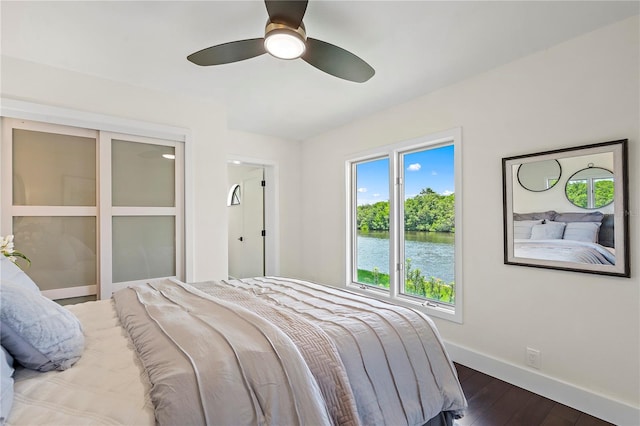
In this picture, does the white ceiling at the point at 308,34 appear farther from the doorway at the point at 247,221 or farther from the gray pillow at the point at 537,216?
the doorway at the point at 247,221

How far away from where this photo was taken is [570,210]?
80.1 inches

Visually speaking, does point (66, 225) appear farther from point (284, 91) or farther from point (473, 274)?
point (473, 274)

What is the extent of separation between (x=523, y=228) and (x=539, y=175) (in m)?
0.41

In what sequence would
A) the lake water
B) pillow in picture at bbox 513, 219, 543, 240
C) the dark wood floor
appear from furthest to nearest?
the lake water, pillow in picture at bbox 513, 219, 543, 240, the dark wood floor

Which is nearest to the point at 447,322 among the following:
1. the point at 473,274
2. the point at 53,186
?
the point at 473,274

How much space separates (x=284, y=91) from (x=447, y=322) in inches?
105

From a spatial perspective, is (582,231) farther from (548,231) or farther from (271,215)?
(271,215)

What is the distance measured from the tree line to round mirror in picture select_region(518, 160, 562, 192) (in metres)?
0.64

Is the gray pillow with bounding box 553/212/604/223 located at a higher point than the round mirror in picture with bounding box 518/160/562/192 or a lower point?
lower

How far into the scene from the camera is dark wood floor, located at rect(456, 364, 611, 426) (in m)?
1.87

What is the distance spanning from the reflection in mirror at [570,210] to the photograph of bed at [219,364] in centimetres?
121

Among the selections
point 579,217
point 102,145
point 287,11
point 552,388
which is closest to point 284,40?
point 287,11

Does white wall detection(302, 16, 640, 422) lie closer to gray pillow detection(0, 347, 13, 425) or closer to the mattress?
the mattress

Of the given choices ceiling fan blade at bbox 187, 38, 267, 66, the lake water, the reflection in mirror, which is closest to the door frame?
the lake water
